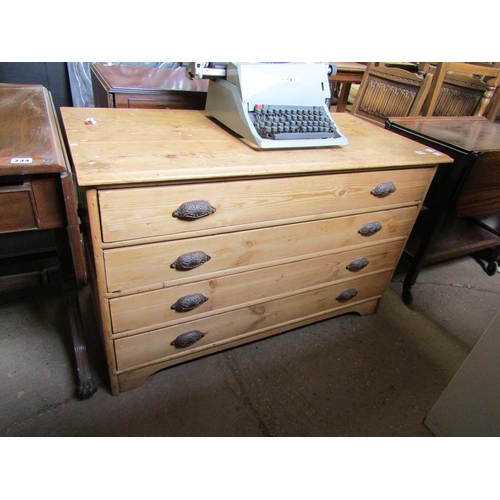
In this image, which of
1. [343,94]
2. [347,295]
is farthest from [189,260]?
[343,94]

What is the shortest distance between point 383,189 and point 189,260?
78 cm

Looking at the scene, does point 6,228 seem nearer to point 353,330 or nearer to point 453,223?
point 353,330

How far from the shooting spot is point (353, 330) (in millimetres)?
1778

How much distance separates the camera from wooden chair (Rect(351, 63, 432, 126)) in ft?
7.09

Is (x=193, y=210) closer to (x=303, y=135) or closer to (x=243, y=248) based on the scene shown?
(x=243, y=248)

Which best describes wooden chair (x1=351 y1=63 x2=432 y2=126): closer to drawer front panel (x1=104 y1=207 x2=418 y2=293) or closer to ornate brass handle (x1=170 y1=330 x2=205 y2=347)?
drawer front panel (x1=104 y1=207 x2=418 y2=293)

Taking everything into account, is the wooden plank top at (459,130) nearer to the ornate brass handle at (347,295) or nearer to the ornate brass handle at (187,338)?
the ornate brass handle at (347,295)

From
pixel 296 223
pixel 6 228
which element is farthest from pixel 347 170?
pixel 6 228

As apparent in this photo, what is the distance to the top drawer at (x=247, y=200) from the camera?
0.94 metres

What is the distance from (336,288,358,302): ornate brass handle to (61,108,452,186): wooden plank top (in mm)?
630

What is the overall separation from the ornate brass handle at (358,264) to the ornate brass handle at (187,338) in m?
0.70

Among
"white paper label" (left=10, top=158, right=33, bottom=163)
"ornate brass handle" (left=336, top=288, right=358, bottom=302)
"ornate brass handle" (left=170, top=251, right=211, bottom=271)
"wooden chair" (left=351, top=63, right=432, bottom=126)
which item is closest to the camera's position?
"white paper label" (left=10, top=158, right=33, bottom=163)

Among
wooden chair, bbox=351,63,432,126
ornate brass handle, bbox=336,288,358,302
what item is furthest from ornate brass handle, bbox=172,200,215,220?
wooden chair, bbox=351,63,432,126

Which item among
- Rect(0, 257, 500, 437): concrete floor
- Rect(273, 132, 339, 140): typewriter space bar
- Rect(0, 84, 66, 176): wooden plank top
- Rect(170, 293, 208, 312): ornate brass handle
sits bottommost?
Rect(0, 257, 500, 437): concrete floor
